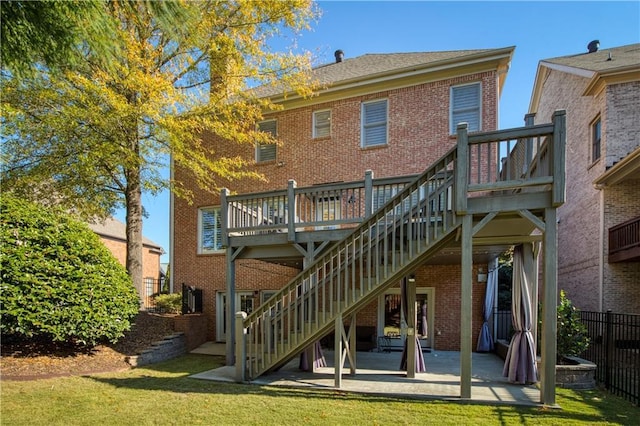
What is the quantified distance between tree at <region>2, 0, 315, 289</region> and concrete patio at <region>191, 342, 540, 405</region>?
6.23 meters

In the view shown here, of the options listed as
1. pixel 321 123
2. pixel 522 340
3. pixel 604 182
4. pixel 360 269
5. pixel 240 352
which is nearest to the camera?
pixel 360 269

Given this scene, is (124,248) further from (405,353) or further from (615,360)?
(615,360)

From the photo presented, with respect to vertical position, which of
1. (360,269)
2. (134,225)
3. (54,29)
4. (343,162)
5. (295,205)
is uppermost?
(343,162)

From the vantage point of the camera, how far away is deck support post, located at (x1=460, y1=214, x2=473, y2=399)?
536 centimetres

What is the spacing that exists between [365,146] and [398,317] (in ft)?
18.1

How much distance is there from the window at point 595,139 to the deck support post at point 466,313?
29.8 feet

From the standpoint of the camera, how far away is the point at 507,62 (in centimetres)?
959

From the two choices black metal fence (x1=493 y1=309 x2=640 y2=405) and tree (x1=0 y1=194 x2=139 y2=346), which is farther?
tree (x1=0 y1=194 x2=139 y2=346)

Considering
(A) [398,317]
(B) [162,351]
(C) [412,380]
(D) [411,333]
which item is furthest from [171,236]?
(C) [412,380]

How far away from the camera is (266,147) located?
41.2ft

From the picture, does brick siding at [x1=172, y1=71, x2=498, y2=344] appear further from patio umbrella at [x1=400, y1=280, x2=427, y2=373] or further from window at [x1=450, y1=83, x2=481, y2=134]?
patio umbrella at [x1=400, y1=280, x2=427, y2=373]

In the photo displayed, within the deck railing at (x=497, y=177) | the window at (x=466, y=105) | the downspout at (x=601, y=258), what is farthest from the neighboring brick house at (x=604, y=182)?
the deck railing at (x=497, y=177)

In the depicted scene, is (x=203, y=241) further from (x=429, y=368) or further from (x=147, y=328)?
(x=429, y=368)

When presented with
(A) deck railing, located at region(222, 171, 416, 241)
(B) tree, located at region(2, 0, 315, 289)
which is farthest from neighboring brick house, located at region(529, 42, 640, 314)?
(B) tree, located at region(2, 0, 315, 289)
